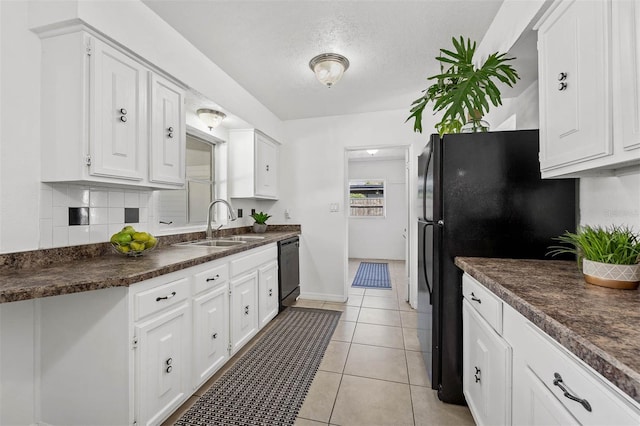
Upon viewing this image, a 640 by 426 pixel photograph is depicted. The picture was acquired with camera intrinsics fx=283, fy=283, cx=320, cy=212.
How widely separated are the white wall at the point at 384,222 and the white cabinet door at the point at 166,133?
16.1 feet

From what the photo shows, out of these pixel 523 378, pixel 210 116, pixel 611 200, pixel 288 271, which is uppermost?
pixel 210 116

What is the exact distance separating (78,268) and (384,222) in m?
5.81

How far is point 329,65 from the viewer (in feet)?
7.79

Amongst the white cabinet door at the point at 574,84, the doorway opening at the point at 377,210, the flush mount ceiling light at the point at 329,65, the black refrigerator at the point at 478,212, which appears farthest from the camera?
the doorway opening at the point at 377,210

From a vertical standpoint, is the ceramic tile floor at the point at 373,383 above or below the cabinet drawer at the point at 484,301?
below

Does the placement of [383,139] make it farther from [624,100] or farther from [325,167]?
[624,100]

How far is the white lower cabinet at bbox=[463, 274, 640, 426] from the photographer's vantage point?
0.63m

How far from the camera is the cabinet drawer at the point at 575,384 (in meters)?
0.58

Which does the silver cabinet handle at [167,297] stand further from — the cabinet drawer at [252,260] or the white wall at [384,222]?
the white wall at [384,222]

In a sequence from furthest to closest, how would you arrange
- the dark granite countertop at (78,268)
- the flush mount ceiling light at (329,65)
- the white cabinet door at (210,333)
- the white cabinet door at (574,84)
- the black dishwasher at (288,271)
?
the black dishwasher at (288,271) → the flush mount ceiling light at (329,65) → the white cabinet door at (210,333) → the dark granite countertop at (78,268) → the white cabinet door at (574,84)

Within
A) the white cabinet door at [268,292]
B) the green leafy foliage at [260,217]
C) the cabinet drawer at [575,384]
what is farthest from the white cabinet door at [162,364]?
the green leafy foliage at [260,217]

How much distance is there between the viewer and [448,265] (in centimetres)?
170

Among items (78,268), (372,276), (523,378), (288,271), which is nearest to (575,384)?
(523,378)

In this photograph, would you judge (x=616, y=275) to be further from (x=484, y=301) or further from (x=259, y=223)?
(x=259, y=223)
